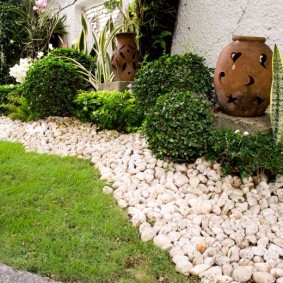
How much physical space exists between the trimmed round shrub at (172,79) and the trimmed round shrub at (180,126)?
47 centimetres

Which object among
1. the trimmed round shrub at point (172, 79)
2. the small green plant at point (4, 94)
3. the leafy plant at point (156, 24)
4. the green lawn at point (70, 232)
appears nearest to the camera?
the green lawn at point (70, 232)

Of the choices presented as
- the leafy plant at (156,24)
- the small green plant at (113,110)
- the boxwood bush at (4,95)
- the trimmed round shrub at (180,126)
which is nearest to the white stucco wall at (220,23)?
the leafy plant at (156,24)

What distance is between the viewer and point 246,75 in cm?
331

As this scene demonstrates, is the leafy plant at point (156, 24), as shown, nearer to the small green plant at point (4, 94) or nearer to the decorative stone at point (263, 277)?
the small green plant at point (4, 94)

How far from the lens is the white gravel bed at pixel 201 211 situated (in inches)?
83.4

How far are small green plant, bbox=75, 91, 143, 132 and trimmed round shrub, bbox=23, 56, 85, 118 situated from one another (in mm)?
423

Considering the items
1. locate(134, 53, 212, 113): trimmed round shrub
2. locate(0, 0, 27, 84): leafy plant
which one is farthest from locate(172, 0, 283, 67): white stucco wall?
locate(0, 0, 27, 84): leafy plant

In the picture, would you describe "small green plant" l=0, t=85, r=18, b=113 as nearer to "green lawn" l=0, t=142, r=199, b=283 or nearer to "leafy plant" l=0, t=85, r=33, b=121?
"leafy plant" l=0, t=85, r=33, b=121

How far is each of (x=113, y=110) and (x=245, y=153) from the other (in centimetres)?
187

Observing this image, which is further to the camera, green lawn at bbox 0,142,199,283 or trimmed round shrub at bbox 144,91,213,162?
trimmed round shrub at bbox 144,91,213,162

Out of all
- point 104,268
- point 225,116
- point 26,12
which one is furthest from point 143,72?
point 26,12

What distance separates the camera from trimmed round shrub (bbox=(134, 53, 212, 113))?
3656 millimetres

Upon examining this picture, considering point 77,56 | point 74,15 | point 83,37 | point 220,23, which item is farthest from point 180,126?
point 74,15

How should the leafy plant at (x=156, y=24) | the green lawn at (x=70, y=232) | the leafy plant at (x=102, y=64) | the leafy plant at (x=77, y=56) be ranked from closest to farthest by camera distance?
1. the green lawn at (x=70, y=232)
2. the leafy plant at (x=156, y=24)
3. the leafy plant at (x=102, y=64)
4. the leafy plant at (x=77, y=56)
